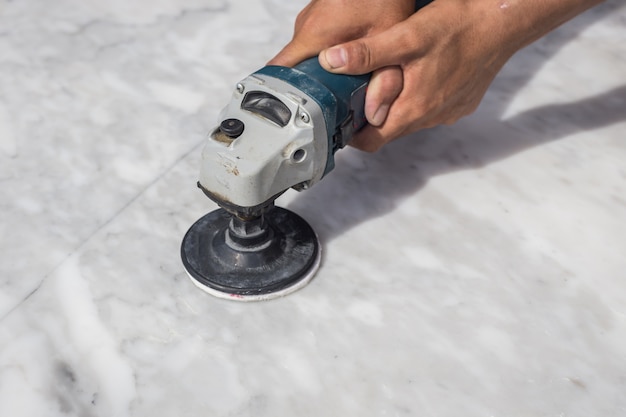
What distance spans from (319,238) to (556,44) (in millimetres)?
918

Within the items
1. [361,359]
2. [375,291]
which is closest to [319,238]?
[375,291]

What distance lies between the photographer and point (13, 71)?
63.0 inches

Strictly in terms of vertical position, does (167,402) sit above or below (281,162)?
below

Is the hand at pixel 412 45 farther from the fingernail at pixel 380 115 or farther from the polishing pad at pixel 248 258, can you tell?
the polishing pad at pixel 248 258

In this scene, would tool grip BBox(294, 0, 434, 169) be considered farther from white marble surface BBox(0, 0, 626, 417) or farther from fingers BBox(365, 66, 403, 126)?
white marble surface BBox(0, 0, 626, 417)

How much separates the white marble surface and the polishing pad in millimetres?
25

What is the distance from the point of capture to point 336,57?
3.59ft

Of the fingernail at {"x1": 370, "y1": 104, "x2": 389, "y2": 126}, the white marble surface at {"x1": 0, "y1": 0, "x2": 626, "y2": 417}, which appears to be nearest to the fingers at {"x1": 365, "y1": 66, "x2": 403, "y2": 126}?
the fingernail at {"x1": 370, "y1": 104, "x2": 389, "y2": 126}

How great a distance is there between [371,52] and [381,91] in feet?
0.24

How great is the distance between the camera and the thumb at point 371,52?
3.59ft

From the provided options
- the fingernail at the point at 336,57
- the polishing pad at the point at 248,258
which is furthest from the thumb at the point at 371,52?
the polishing pad at the point at 248,258

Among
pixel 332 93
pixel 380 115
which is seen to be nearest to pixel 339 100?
pixel 332 93

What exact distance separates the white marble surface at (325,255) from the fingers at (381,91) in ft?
0.65

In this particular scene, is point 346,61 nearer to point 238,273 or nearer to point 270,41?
point 238,273
